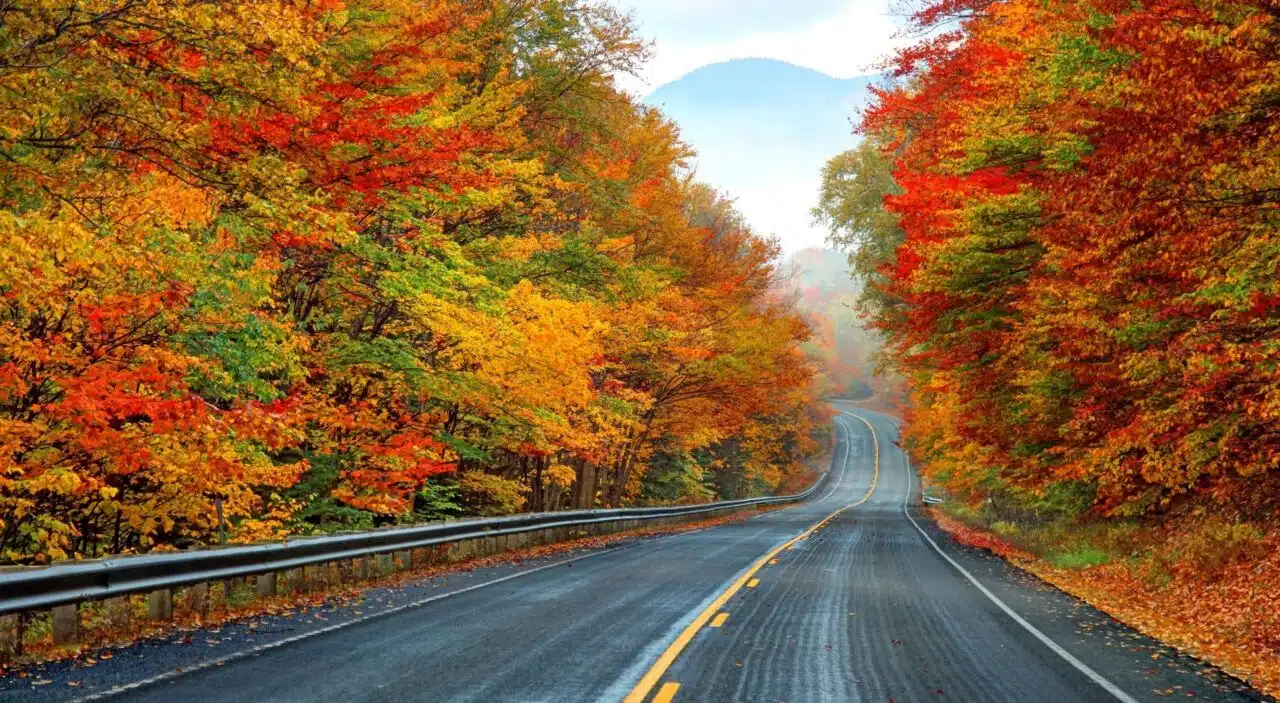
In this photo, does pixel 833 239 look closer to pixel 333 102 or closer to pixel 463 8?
pixel 463 8

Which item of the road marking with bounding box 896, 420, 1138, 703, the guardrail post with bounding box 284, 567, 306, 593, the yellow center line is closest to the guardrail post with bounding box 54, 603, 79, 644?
the guardrail post with bounding box 284, 567, 306, 593

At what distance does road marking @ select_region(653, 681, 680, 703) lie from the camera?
6484mm

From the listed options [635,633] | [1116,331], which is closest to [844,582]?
[1116,331]

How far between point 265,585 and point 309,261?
7.11m

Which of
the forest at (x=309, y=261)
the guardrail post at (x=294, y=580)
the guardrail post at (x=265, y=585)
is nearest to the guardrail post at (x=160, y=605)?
the forest at (x=309, y=261)

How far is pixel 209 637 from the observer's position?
8180 mm

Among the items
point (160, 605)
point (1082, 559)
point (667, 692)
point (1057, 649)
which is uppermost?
point (160, 605)

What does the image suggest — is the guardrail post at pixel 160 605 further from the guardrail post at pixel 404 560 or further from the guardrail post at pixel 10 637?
the guardrail post at pixel 404 560

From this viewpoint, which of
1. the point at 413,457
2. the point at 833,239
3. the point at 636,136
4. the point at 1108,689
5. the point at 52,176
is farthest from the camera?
the point at 833,239

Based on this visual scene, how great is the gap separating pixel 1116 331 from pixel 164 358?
1221 centimetres

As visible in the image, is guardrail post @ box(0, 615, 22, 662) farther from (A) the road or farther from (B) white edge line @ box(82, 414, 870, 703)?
(B) white edge line @ box(82, 414, 870, 703)

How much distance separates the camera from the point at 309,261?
53.2 ft

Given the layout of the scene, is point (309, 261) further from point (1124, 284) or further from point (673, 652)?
point (1124, 284)

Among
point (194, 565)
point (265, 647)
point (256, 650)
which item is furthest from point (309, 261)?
point (256, 650)
